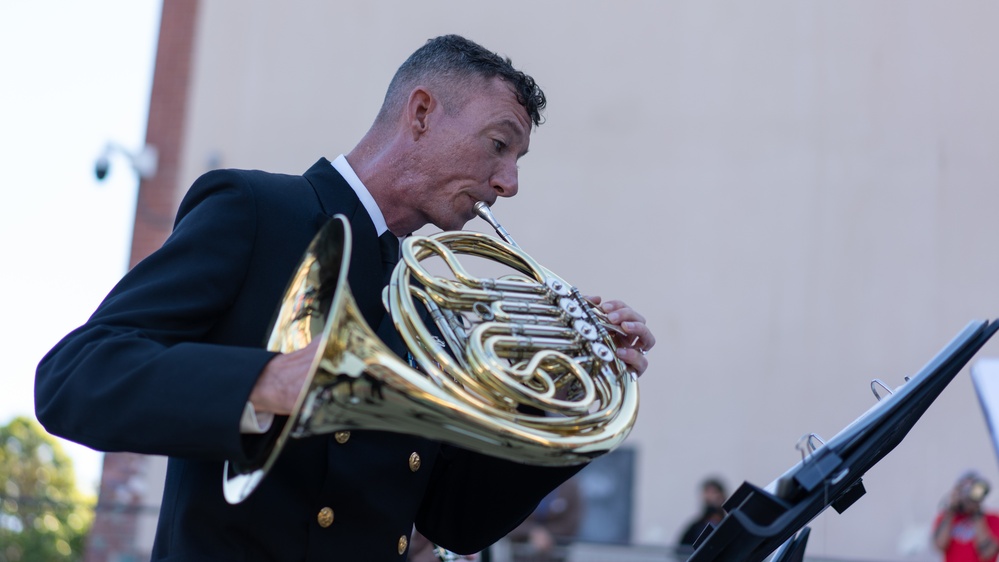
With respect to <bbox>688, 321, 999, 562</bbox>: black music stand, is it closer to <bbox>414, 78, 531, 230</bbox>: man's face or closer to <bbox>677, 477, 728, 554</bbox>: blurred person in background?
<bbox>414, 78, 531, 230</bbox>: man's face

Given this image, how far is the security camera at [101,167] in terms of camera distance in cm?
1128

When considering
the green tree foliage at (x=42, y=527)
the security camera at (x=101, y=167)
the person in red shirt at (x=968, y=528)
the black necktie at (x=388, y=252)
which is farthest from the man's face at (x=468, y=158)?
the security camera at (x=101, y=167)

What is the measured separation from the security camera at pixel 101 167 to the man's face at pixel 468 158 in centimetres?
920

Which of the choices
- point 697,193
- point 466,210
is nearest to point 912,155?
point 697,193

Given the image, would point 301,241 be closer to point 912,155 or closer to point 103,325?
point 103,325

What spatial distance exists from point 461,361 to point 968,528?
257 inches

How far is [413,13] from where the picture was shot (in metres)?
12.1

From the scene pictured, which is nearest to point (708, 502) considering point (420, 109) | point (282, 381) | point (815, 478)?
point (420, 109)

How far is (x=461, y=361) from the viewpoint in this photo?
7.81 feet

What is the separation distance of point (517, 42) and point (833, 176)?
3.49m

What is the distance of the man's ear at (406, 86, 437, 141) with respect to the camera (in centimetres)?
292

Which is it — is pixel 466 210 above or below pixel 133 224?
above

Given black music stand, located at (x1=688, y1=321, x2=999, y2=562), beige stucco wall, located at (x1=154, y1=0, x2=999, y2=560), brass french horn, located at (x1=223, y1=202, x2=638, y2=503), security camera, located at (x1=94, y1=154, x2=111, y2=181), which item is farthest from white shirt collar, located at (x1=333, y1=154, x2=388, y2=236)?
security camera, located at (x1=94, y1=154, x2=111, y2=181)

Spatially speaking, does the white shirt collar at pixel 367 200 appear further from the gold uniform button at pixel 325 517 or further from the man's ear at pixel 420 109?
the gold uniform button at pixel 325 517
